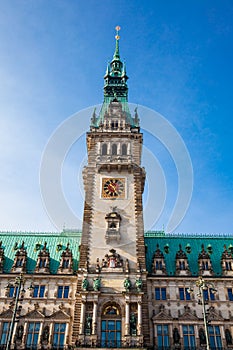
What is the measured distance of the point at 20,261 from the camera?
166 ft

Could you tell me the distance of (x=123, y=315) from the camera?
4388 cm

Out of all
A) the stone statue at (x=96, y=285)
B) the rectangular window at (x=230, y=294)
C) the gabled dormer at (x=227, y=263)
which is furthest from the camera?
the gabled dormer at (x=227, y=263)

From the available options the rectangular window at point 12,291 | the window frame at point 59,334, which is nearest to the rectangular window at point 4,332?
the rectangular window at point 12,291

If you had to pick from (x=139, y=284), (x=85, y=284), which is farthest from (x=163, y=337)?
(x=85, y=284)

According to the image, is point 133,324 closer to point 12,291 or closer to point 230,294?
point 230,294

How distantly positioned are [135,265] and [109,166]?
1667cm

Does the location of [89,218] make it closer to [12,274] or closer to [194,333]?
[12,274]

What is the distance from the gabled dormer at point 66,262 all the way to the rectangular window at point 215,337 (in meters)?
19.7

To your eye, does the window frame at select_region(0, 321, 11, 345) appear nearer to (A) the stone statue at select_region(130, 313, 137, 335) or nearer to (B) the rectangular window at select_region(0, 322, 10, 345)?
(B) the rectangular window at select_region(0, 322, 10, 345)

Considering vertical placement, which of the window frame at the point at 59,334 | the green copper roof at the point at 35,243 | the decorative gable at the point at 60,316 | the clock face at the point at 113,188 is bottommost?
the window frame at the point at 59,334

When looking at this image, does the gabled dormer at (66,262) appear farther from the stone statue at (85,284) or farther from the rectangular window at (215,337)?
the rectangular window at (215,337)

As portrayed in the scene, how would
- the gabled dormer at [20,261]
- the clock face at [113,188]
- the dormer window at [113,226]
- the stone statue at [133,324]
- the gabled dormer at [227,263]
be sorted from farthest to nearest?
1. the clock face at [113,188]
2. the dormer window at [113,226]
3. the gabled dormer at [227,263]
4. the gabled dormer at [20,261]
5. the stone statue at [133,324]

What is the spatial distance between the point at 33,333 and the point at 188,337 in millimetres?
19227

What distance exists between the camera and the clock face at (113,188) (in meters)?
54.8
